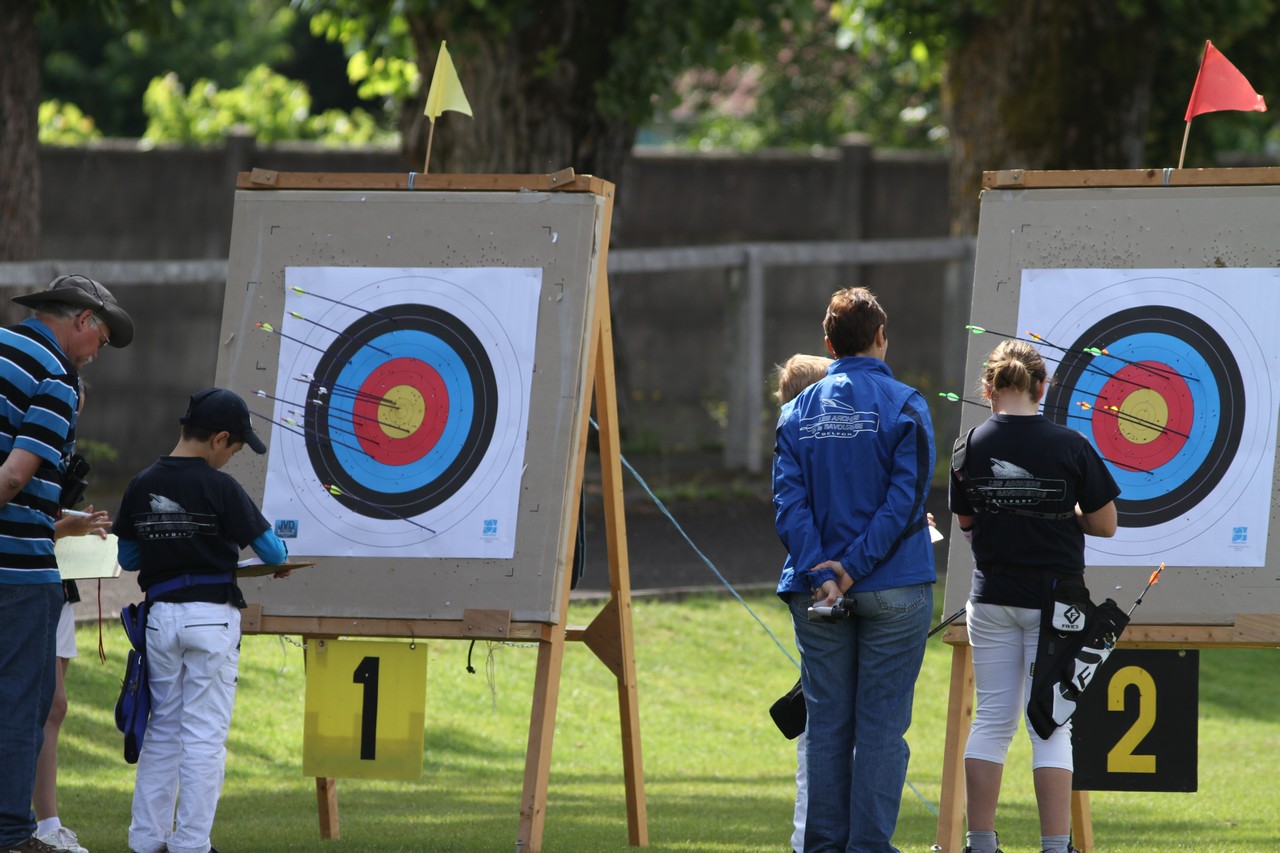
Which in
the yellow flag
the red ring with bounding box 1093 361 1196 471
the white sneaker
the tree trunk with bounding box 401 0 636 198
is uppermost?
the tree trunk with bounding box 401 0 636 198

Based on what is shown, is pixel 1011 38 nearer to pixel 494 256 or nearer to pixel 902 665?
pixel 494 256

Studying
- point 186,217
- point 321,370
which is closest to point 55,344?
point 321,370

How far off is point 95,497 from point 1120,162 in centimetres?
696

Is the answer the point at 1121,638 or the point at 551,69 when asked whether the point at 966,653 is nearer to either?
the point at 1121,638

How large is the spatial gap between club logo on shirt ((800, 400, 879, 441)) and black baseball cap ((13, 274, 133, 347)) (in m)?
1.94

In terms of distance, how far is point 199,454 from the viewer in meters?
4.89

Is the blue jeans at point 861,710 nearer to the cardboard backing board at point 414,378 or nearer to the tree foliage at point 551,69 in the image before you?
the cardboard backing board at point 414,378

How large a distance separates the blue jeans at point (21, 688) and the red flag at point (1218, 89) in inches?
148

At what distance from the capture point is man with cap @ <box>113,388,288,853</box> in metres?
4.77

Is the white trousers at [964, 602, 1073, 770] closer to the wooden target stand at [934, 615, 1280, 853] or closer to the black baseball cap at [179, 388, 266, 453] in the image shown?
the wooden target stand at [934, 615, 1280, 853]

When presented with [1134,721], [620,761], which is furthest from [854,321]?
[620,761]

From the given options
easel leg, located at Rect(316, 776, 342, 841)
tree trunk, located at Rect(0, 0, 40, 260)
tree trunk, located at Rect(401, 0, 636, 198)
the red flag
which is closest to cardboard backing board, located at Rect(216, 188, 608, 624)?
easel leg, located at Rect(316, 776, 342, 841)

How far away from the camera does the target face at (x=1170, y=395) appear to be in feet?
17.6

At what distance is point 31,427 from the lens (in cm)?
451
